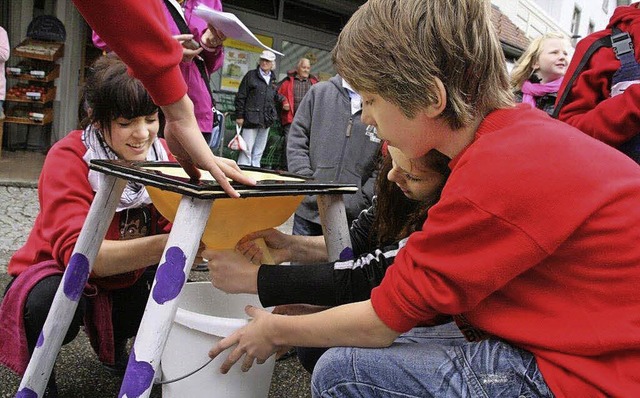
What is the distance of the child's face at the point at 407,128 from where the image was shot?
1047 mm

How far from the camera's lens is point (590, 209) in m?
0.88

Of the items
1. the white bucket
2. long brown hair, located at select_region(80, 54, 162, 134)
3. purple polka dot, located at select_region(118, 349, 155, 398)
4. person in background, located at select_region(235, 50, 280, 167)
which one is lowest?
person in background, located at select_region(235, 50, 280, 167)

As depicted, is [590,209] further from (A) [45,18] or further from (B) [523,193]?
(A) [45,18]

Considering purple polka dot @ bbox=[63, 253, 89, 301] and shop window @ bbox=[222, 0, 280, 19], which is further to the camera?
shop window @ bbox=[222, 0, 280, 19]

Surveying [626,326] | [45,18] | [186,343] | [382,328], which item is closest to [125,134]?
[186,343]

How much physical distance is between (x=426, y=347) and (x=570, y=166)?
415 millimetres

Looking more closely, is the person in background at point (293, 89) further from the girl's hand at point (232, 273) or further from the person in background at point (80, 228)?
the girl's hand at point (232, 273)

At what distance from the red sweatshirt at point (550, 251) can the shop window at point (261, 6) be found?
707cm

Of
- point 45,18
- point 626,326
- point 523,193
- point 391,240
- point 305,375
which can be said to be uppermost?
point 523,193

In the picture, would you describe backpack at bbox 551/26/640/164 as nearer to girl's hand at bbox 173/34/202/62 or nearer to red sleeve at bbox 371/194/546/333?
red sleeve at bbox 371/194/546/333

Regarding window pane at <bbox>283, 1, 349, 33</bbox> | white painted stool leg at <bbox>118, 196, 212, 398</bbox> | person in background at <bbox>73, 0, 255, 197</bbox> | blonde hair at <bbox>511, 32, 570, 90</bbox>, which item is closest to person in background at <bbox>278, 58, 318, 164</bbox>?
window pane at <bbox>283, 1, 349, 33</bbox>

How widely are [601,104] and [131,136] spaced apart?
1.48 meters

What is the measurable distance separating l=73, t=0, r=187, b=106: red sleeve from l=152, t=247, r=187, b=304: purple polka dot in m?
0.30

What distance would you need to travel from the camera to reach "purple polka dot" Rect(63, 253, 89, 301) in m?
1.36
